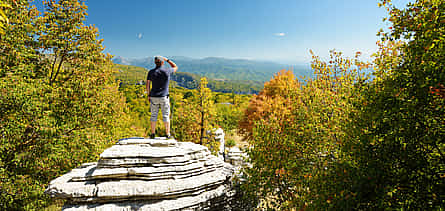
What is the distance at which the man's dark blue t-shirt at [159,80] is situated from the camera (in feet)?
32.3

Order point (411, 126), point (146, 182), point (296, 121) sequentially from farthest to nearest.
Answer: point (296, 121), point (146, 182), point (411, 126)

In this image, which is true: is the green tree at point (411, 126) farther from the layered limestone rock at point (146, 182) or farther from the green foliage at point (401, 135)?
the layered limestone rock at point (146, 182)

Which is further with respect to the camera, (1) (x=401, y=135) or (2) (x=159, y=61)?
(2) (x=159, y=61)

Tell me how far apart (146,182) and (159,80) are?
4.60m

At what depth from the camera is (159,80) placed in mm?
9914

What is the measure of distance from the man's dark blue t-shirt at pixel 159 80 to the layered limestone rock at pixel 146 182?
2422 mm

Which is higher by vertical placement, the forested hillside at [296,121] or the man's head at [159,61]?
the man's head at [159,61]

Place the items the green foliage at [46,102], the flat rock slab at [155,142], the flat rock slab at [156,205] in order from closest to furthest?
the flat rock slab at [156,205] < the flat rock slab at [155,142] < the green foliage at [46,102]

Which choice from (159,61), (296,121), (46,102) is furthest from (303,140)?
(46,102)

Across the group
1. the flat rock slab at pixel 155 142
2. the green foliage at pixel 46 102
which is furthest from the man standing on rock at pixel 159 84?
the green foliage at pixel 46 102

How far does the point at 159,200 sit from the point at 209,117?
9.96 metres

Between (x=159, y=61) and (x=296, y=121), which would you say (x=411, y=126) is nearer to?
(x=296, y=121)

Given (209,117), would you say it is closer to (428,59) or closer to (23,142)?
(23,142)

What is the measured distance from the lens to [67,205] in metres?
8.22
